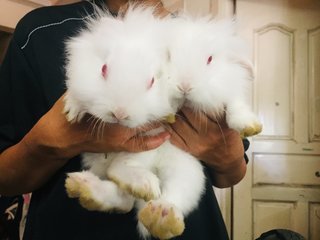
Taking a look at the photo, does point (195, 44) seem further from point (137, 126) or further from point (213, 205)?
point (213, 205)

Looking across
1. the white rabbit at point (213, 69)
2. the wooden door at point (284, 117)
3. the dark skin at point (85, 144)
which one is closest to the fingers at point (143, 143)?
the dark skin at point (85, 144)

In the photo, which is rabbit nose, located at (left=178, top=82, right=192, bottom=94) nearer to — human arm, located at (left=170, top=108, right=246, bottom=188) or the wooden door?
human arm, located at (left=170, top=108, right=246, bottom=188)

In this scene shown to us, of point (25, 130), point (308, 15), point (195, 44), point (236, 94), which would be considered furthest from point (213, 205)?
point (308, 15)

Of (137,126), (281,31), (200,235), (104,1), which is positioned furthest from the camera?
(281,31)

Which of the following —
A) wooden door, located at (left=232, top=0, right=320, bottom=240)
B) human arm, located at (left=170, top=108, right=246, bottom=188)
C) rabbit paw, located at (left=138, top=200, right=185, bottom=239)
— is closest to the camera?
rabbit paw, located at (left=138, top=200, right=185, bottom=239)

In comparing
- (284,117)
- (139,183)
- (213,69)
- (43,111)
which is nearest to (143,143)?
(139,183)

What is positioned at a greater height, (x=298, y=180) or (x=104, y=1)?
(x=104, y=1)

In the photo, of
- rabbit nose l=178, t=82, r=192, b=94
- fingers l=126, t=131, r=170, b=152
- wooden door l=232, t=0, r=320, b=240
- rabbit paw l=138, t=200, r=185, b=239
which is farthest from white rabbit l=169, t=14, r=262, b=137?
wooden door l=232, t=0, r=320, b=240
